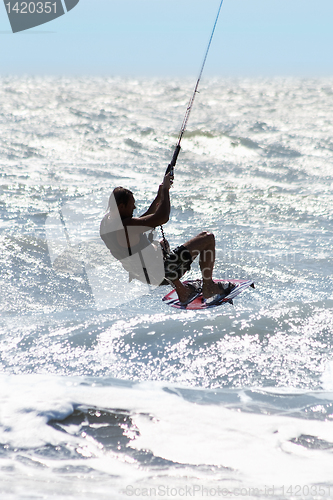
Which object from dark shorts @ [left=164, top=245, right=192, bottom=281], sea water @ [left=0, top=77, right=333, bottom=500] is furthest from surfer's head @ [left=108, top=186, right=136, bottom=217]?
sea water @ [left=0, top=77, right=333, bottom=500]

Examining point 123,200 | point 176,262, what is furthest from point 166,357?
point 123,200

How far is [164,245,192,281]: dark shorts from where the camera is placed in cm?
572

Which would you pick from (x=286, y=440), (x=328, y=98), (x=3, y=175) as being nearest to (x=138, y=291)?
(x=286, y=440)

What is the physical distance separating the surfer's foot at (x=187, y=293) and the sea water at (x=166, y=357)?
2.39 feet

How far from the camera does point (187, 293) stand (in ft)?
21.1

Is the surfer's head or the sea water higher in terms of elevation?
the surfer's head

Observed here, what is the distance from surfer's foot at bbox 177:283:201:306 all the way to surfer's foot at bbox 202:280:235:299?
16 cm

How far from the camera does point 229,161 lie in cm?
2180

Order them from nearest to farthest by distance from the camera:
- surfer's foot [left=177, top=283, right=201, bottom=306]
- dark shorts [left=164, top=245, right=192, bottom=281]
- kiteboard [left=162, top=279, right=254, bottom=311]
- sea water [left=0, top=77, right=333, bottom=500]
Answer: sea water [left=0, top=77, right=333, bottom=500] < dark shorts [left=164, top=245, right=192, bottom=281] < kiteboard [left=162, top=279, right=254, bottom=311] < surfer's foot [left=177, top=283, right=201, bottom=306]

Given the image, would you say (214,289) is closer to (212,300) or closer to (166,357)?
(212,300)

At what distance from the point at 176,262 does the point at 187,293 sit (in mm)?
776

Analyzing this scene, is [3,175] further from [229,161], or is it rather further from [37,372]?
[37,372]

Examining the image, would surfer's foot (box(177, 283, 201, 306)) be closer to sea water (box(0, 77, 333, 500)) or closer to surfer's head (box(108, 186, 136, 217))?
sea water (box(0, 77, 333, 500))

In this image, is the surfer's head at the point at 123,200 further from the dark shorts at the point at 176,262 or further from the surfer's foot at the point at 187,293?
the surfer's foot at the point at 187,293
